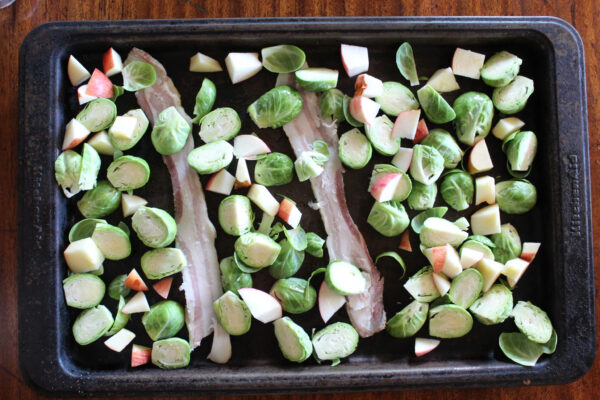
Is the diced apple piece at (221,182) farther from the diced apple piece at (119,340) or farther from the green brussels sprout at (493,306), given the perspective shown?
the green brussels sprout at (493,306)

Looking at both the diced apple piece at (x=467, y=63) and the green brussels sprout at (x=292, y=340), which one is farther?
the diced apple piece at (x=467, y=63)

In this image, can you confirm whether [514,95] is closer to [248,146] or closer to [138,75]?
[248,146]

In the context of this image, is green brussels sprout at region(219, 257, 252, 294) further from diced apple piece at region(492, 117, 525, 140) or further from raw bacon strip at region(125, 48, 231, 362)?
diced apple piece at region(492, 117, 525, 140)

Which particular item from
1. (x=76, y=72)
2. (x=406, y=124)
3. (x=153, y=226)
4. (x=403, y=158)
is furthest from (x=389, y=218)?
(x=76, y=72)

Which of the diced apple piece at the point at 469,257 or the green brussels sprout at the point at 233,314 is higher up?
the diced apple piece at the point at 469,257

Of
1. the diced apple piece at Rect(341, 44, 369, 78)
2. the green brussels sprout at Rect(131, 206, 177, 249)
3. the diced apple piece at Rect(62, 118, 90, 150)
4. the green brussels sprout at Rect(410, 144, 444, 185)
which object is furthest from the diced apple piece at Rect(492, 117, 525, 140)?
the diced apple piece at Rect(62, 118, 90, 150)

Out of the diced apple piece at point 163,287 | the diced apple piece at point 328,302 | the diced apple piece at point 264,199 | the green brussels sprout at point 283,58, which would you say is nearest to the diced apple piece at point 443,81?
the green brussels sprout at point 283,58
